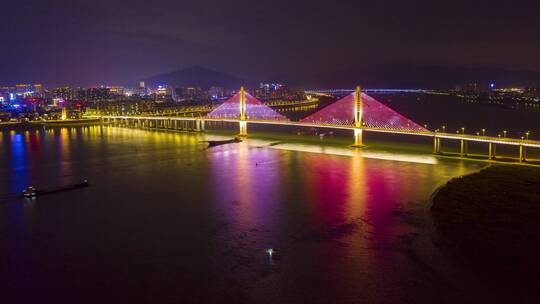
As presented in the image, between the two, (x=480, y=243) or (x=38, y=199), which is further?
(x=38, y=199)

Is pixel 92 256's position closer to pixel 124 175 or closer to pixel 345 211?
pixel 345 211

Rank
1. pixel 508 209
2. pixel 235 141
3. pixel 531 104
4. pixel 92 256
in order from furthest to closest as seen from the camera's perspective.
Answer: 1. pixel 531 104
2. pixel 235 141
3. pixel 508 209
4. pixel 92 256

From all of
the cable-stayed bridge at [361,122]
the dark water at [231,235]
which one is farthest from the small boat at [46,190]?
the cable-stayed bridge at [361,122]

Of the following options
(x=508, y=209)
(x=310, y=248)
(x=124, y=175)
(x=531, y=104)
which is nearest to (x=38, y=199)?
(x=124, y=175)

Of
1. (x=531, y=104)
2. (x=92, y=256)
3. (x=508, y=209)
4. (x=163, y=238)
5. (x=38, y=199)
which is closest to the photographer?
(x=92, y=256)

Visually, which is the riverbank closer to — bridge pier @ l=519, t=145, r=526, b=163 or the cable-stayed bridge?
bridge pier @ l=519, t=145, r=526, b=163

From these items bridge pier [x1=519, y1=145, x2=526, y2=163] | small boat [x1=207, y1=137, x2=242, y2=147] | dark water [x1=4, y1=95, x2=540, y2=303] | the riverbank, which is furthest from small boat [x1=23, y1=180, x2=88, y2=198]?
bridge pier [x1=519, y1=145, x2=526, y2=163]
